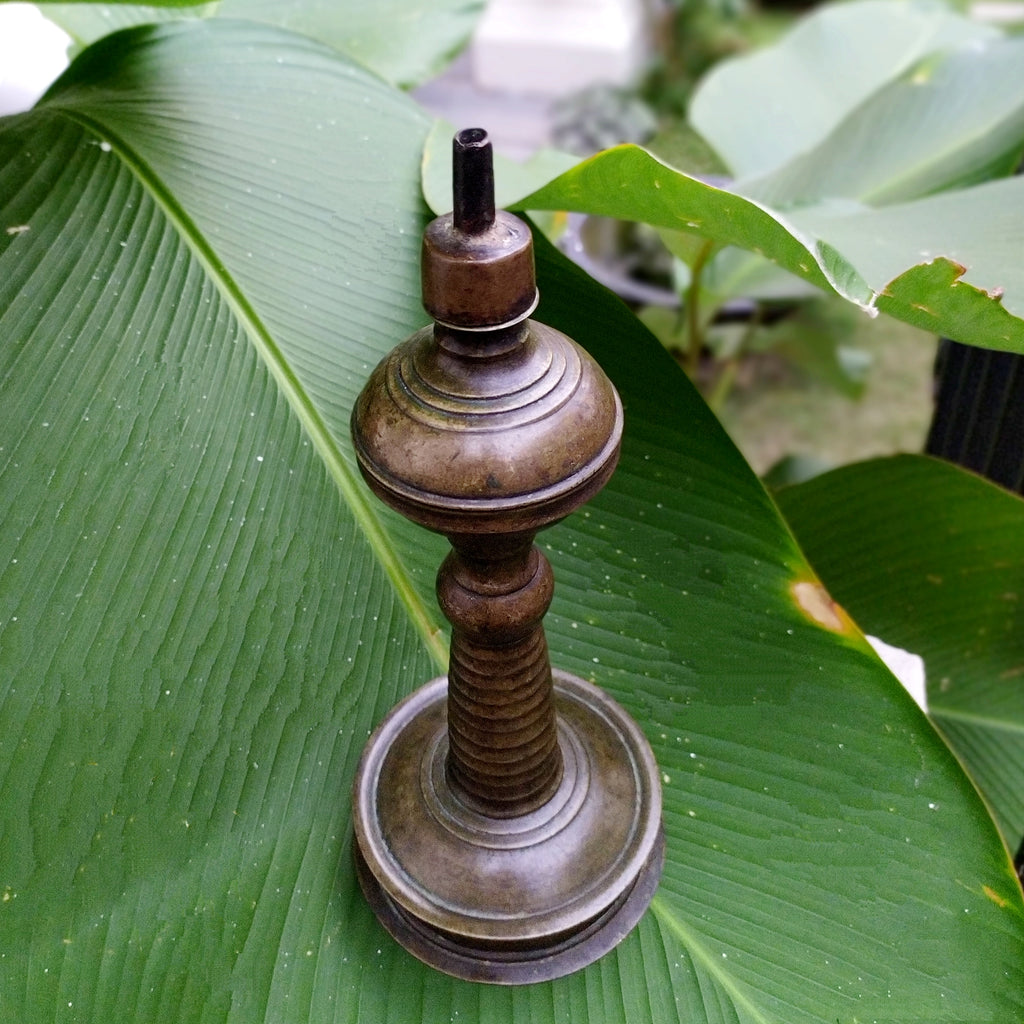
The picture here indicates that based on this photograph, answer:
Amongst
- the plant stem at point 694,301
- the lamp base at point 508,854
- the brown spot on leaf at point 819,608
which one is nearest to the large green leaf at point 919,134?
the plant stem at point 694,301

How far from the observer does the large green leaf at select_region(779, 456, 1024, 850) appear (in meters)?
0.76

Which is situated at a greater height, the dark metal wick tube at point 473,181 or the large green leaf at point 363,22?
the dark metal wick tube at point 473,181

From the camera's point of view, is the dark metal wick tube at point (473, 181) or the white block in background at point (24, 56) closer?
the dark metal wick tube at point (473, 181)

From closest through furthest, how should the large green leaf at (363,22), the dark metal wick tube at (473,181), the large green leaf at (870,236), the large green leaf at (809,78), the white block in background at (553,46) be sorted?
1. the dark metal wick tube at (473,181)
2. the large green leaf at (870,236)
3. the large green leaf at (363,22)
4. the large green leaf at (809,78)
5. the white block in background at (553,46)

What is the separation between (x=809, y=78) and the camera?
1.25 meters

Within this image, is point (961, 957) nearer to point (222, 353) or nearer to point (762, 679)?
point (762, 679)

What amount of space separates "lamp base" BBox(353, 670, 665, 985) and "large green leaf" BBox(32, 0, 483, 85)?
2.16 ft

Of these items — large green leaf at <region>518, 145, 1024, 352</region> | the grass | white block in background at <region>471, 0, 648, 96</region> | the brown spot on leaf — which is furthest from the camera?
white block in background at <region>471, 0, 648, 96</region>

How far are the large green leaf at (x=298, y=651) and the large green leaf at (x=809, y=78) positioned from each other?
0.67 metres

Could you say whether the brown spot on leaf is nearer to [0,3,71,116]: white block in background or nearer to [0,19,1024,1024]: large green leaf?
[0,19,1024,1024]: large green leaf

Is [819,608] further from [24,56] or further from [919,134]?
[24,56]

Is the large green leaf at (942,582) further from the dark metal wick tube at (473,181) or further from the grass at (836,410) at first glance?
the grass at (836,410)

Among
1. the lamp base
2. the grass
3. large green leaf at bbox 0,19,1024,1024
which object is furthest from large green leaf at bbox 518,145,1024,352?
the grass

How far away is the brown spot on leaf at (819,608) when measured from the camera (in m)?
0.58
